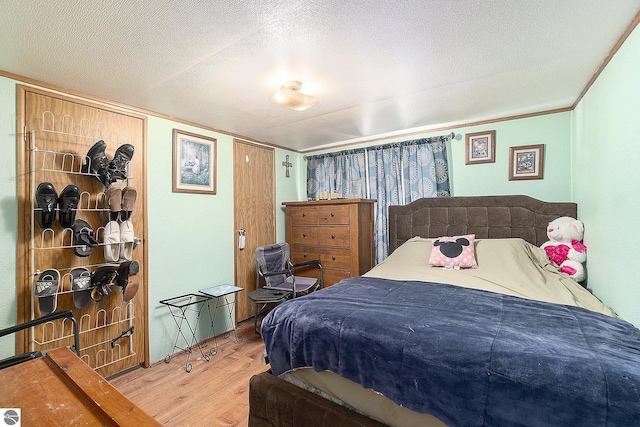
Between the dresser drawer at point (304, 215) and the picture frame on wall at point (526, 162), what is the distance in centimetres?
218

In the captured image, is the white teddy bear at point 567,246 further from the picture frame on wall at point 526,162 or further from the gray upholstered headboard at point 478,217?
the picture frame on wall at point 526,162

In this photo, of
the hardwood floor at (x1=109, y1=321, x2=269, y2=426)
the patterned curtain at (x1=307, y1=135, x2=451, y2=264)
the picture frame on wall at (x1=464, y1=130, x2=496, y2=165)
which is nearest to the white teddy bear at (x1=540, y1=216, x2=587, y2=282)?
the picture frame on wall at (x1=464, y1=130, x2=496, y2=165)

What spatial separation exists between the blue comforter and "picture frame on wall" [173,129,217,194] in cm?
188

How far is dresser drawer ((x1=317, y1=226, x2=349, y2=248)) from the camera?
11.3 feet

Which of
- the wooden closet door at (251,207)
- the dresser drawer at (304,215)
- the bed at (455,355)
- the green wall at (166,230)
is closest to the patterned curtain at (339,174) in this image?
the dresser drawer at (304,215)

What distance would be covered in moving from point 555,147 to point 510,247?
1115 millimetres

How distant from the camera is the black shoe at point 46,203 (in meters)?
1.96

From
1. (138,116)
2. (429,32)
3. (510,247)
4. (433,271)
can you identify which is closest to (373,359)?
(433,271)

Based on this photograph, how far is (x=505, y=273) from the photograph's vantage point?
2.27 meters

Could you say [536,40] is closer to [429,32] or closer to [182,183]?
[429,32]

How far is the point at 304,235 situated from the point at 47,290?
2495 millimetres

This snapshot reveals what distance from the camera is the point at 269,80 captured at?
2.10 m

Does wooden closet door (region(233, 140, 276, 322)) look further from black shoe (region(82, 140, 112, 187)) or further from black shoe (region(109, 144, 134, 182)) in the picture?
black shoe (region(82, 140, 112, 187))

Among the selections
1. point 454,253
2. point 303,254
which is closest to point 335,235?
point 303,254
